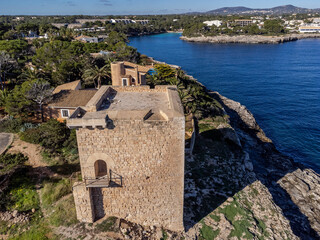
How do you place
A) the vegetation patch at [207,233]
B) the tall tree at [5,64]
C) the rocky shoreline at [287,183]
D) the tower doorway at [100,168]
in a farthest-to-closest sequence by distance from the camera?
the tall tree at [5,64], the rocky shoreline at [287,183], the vegetation patch at [207,233], the tower doorway at [100,168]

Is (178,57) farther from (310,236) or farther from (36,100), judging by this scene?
(310,236)

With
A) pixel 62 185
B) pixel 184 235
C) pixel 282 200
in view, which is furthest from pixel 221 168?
pixel 62 185

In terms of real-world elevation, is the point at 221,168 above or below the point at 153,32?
below

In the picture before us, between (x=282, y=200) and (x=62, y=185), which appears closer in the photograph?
(x=62, y=185)

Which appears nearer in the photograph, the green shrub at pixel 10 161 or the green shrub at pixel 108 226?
the green shrub at pixel 108 226

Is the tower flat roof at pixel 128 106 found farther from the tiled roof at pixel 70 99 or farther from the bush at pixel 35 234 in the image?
the tiled roof at pixel 70 99

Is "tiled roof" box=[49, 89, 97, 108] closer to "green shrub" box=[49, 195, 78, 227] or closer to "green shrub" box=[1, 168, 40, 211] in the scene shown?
"green shrub" box=[1, 168, 40, 211]

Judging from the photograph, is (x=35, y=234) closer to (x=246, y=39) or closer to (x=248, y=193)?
(x=248, y=193)

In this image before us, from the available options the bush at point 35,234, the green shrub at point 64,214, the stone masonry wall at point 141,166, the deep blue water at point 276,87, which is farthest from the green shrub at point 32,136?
the deep blue water at point 276,87
